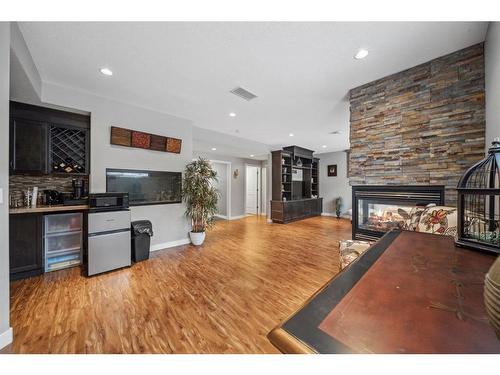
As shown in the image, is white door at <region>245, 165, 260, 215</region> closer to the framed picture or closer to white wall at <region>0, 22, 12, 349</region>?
the framed picture

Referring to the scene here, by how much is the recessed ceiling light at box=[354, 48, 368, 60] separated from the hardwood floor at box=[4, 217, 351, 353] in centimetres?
247

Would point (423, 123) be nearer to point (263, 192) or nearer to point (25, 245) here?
point (25, 245)

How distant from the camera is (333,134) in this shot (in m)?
4.80

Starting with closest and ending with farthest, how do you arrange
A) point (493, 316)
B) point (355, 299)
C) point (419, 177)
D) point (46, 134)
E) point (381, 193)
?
point (493, 316), point (355, 299), point (419, 177), point (381, 193), point (46, 134)

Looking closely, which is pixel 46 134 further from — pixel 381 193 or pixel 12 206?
pixel 381 193

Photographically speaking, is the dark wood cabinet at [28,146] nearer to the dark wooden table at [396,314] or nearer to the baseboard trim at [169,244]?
the baseboard trim at [169,244]

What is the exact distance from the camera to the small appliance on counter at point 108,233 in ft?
8.05

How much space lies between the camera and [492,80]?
5.20 ft

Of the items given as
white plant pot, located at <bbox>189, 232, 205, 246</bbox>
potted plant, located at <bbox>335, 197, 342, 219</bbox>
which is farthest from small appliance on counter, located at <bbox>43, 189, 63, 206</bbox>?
potted plant, located at <bbox>335, 197, 342, 219</bbox>

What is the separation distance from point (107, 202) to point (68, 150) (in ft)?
3.52

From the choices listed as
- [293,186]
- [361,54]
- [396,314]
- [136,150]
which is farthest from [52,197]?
[293,186]

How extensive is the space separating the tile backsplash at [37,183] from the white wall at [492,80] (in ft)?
15.5

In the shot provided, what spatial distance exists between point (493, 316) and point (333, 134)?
16.2 ft
